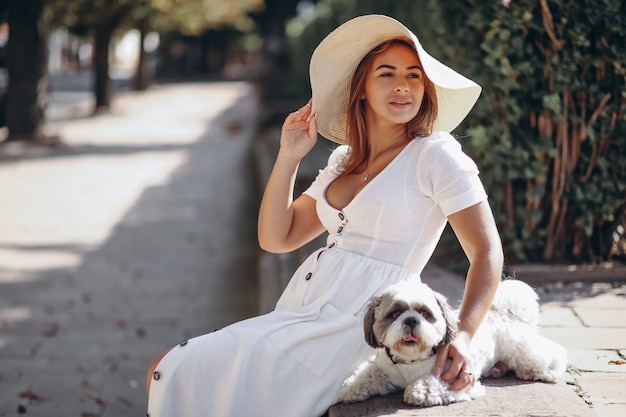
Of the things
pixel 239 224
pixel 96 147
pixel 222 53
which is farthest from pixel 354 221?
pixel 222 53

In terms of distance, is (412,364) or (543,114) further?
(543,114)

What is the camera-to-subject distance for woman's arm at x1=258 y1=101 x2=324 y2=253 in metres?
3.33

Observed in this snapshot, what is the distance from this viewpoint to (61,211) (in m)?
11.9

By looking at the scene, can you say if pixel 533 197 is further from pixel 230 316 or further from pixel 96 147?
pixel 96 147

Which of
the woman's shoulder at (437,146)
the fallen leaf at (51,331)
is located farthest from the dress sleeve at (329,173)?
the fallen leaf at (51,331)

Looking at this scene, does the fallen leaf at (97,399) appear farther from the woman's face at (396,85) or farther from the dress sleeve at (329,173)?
the woman's face at (396,85)

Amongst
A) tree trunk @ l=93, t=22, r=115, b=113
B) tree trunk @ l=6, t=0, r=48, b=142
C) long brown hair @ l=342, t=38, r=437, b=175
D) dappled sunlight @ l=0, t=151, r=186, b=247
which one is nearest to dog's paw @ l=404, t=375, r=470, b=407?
long brown hair @ l=342, t=38, r=437, b=175

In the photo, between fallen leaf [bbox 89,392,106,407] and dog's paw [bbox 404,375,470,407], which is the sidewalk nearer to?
fallen leaf [bbox 89,392,106,407]

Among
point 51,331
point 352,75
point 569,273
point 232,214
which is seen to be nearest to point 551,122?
point 569,273

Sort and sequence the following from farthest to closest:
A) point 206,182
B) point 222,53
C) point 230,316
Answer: point 222,53 < point 206,182 < point 230,316

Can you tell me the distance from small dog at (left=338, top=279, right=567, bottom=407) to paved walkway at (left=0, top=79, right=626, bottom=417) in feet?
0.22

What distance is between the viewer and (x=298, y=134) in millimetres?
3350

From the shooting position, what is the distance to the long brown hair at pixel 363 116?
3.13 m

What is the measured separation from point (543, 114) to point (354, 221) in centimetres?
311
